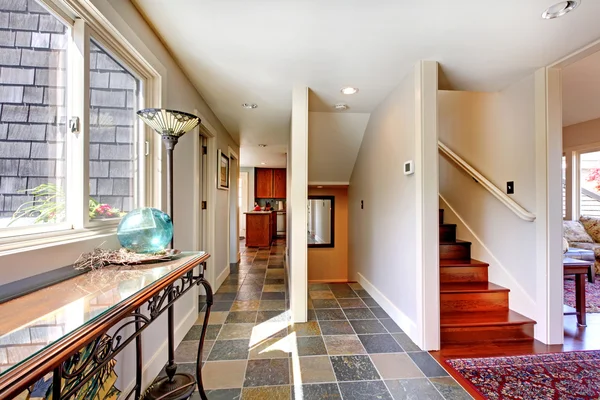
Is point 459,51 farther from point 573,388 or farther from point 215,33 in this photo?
point 573,388

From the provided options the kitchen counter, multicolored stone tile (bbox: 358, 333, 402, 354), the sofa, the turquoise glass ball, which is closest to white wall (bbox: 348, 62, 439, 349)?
multicolored stone tile (bbox: 358, 333, 402, 354)

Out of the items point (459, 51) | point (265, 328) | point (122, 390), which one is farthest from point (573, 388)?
point (122, 390)

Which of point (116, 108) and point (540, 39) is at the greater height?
point (540, 39)


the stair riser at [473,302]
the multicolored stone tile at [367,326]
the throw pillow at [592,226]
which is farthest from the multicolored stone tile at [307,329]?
the throw pillow at [592,226]

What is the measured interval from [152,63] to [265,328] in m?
2.21

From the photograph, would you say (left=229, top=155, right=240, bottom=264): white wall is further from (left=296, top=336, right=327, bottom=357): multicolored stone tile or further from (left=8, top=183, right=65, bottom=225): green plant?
(left=8, top=183, right=65, bottom=225): green plant

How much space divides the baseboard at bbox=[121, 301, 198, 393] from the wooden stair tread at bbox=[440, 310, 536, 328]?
213cm

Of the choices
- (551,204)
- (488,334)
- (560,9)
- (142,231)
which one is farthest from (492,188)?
(142,231)

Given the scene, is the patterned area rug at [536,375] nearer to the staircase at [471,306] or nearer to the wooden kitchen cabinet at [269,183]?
the staircase at [471,306]

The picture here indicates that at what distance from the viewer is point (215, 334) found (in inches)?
87.1

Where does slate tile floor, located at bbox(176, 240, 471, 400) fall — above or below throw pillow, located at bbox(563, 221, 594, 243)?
below

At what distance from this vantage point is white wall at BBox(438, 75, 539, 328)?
2.26 meters

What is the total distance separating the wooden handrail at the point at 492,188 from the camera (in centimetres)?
220

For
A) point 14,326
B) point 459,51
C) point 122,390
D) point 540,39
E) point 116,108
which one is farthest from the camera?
point 459,51
